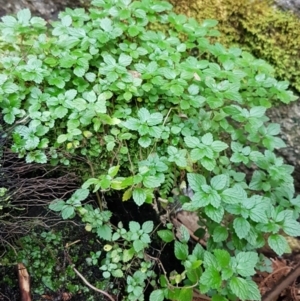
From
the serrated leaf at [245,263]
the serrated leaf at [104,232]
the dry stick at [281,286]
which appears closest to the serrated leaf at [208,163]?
the serrated leaf at [245,263]

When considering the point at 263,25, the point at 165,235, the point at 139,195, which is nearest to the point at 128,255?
the point at 165,235

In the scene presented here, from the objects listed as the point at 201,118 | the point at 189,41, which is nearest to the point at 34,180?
the point at 201,118

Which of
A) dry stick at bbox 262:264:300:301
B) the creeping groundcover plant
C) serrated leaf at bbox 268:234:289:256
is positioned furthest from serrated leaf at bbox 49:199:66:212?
dry stick at bbox 262:264:300:301

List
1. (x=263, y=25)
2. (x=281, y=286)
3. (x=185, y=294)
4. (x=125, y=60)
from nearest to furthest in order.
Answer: (x=185, y=294)
(x=125, y=60)
(x=281, y=286)
(x=263, y=25)

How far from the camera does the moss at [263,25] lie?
214 centimetres

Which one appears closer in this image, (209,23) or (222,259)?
(222,259)

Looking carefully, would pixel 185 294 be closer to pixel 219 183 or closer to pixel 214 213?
pixel 214 213

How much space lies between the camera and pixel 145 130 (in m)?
1.61

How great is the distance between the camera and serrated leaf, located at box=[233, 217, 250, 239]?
1.49m

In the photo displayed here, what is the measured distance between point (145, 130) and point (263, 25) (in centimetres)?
101

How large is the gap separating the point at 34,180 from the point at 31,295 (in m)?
0.45

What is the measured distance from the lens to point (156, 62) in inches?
70.4

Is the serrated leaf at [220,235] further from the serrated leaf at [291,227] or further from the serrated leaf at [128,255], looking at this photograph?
the serrated leaf at [128,255]

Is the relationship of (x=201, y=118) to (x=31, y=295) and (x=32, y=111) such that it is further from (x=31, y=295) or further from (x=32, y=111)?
(x=31, y=295)
